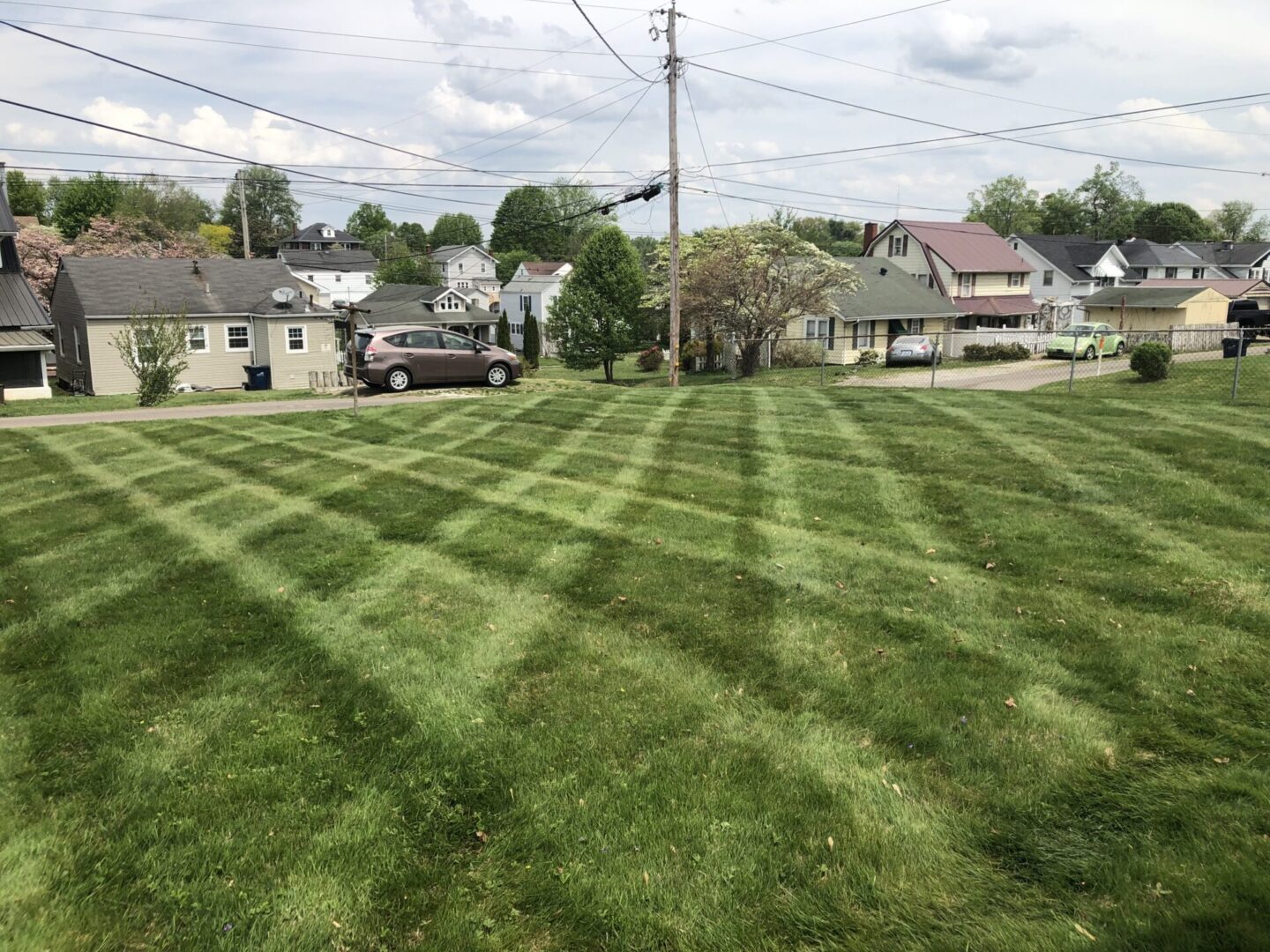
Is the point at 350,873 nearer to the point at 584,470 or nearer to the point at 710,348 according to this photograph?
the point at 584,470

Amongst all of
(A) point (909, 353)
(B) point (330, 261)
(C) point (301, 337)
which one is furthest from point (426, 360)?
(B) point (330, 261)

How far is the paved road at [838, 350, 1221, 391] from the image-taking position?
2567 cm

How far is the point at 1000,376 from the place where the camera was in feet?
91.7

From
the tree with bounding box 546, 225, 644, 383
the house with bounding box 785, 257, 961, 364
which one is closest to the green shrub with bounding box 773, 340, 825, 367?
the house with bounding box 785, 257, 961, 364

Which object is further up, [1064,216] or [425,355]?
[1064,216]

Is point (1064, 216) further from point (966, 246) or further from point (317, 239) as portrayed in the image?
point (317, 239)

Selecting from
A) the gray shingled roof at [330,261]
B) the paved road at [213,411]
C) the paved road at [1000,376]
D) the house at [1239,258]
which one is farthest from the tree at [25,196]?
the house at [1239,258]

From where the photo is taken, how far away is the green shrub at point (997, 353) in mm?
38975

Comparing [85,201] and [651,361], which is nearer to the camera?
[651,361]

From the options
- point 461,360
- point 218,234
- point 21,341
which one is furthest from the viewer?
point 218,234

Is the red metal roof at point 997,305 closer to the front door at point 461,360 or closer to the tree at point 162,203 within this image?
the front door at point 461,360

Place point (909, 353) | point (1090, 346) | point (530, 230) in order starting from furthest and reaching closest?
point (530, 230), point (909, 353), point (1090, 346)

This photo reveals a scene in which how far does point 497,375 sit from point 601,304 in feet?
91.8

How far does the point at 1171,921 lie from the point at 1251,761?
1481 mm
